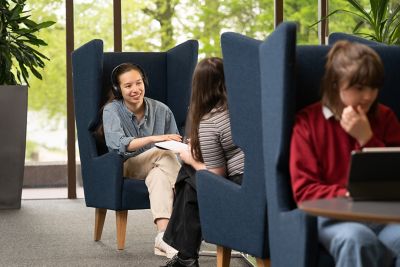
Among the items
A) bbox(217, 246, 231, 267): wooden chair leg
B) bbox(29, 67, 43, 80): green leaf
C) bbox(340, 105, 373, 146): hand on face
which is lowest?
bbox(217, 246, 231, 267): wooden chair leg

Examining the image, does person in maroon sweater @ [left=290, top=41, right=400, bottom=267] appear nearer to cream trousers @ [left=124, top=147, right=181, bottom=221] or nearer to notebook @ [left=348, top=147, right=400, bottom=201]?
notebook @ [left=348, top=147, right=400, bottom=201]

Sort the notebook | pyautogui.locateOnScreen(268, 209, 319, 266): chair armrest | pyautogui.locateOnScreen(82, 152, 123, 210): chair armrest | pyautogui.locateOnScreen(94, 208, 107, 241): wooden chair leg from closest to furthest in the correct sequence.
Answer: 1. the notebook
2. pyautogui.locateOnScreen(268, 209, 319, 266): chair armrest
3. pyautogui.locateOnScreen(82, 152, 123, 210): chair armrest
4. pyautogui.locateOnScreen(94, 208, 107, 241): wooden chair leg

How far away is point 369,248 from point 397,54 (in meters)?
0.93

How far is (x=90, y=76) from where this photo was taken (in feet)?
16.3

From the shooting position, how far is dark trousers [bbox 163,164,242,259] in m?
3.99

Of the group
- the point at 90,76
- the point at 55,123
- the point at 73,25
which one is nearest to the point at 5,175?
the point at 55,123

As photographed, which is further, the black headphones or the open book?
the black headphones

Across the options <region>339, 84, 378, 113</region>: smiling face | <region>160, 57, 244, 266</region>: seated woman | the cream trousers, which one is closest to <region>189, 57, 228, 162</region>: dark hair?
<region>160, 57, 244, 266</region>: seated woman

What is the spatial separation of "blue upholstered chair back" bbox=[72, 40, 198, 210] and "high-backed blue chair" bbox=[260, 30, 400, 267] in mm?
1982

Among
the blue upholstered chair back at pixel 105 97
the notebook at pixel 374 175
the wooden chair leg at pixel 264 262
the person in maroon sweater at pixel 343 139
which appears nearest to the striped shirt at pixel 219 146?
A: the wooden chair leg at pixel 264 262

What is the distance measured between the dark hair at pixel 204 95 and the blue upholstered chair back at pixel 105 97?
106cm

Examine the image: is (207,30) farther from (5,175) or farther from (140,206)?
(140,206)

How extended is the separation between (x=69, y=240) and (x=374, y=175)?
10.9 ft

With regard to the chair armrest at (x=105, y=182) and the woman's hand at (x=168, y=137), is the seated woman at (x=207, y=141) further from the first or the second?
the chair armrest at (x=105, y=182)
